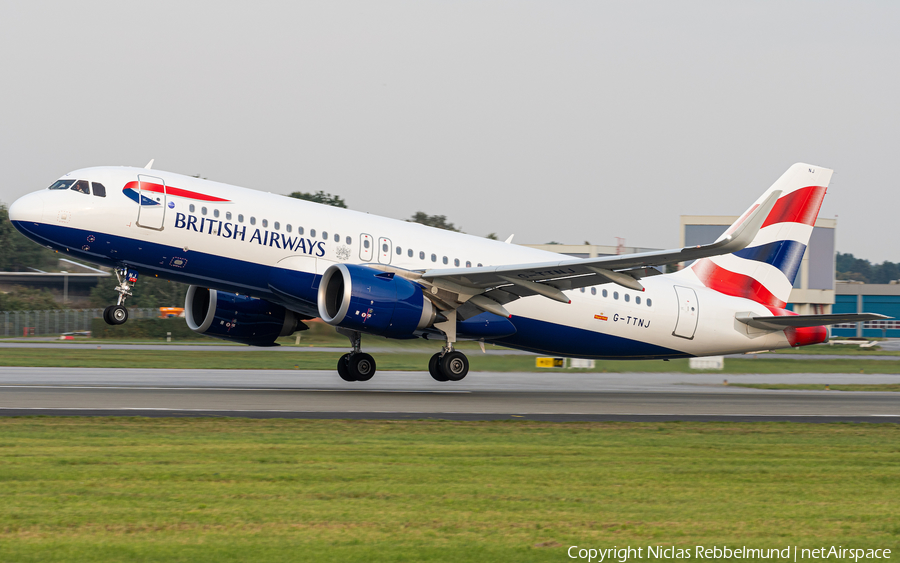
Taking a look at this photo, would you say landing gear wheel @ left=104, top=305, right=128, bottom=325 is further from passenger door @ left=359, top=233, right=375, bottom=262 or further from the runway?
passenger door @ left=359, top=233, right=375, bottom=262

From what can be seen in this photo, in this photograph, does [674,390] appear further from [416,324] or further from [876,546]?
[876,546]

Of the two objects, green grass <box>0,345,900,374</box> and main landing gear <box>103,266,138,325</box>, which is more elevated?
main landing gear <box>103,266,138,325</box>

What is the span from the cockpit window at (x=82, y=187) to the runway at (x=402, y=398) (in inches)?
198

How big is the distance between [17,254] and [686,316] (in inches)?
3876

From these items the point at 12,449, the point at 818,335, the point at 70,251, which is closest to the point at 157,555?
the point at 12,449

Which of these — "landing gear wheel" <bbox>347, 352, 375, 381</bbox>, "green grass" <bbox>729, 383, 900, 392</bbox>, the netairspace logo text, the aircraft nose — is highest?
the aircraft nose

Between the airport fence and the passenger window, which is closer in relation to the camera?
the passenger window

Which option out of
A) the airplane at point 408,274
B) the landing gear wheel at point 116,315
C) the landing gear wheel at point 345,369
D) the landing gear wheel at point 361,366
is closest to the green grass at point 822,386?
the airplane at point 408,274

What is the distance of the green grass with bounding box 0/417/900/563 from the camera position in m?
7.27

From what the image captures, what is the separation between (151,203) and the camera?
A: 22.1 metres

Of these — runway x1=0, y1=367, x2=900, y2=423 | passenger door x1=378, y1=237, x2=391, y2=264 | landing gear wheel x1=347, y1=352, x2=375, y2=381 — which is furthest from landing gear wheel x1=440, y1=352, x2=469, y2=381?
landing gear wheel x1=347, y1=352, x2=375, y2=381

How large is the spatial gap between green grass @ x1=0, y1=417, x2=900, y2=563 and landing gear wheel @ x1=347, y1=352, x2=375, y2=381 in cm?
1182

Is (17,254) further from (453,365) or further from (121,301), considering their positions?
(453,365)

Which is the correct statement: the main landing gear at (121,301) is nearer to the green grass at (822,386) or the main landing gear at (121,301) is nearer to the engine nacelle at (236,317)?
the engine nacelle at (236,317)
